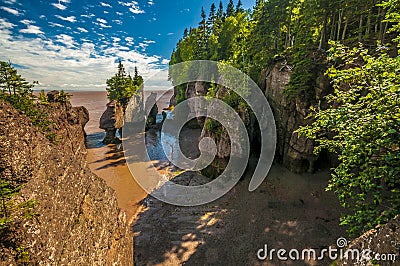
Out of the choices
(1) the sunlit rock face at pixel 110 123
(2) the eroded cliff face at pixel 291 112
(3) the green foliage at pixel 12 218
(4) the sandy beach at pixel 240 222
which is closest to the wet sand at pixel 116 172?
(4) the sandy beach at pixel 240 222

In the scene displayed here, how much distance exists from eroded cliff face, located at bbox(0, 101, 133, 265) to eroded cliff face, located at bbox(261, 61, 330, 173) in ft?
51.3

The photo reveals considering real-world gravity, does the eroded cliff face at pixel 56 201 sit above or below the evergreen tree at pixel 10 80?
below

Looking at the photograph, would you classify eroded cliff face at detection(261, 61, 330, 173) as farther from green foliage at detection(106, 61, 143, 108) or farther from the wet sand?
green foliage at detection(106, 61, 143, 108)

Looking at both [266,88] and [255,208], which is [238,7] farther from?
[255,208]

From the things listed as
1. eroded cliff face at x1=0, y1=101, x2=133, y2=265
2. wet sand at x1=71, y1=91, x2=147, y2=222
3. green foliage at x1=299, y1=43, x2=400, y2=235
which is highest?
green foliage at x1=299, y1=43, x2=400, y2=235

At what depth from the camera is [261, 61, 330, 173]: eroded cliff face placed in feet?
57.1

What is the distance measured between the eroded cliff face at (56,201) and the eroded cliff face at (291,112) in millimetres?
15640

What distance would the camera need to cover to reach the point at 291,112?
19.0 m

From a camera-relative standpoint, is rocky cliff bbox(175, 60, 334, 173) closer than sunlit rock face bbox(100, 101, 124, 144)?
Yes

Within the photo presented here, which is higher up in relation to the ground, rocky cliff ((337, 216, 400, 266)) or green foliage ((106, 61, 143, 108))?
green foliage ((106, 61, 143, 108))

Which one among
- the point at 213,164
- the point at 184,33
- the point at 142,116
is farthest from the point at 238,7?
the point at 213,164

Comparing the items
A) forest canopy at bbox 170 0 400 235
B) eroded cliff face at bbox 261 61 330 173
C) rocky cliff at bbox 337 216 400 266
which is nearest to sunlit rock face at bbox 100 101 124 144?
forest canopy at bbox 170 0 400 235

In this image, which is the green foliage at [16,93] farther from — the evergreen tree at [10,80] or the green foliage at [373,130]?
the green foliage at [373,130]

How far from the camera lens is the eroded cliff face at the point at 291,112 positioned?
1739 centimetres
